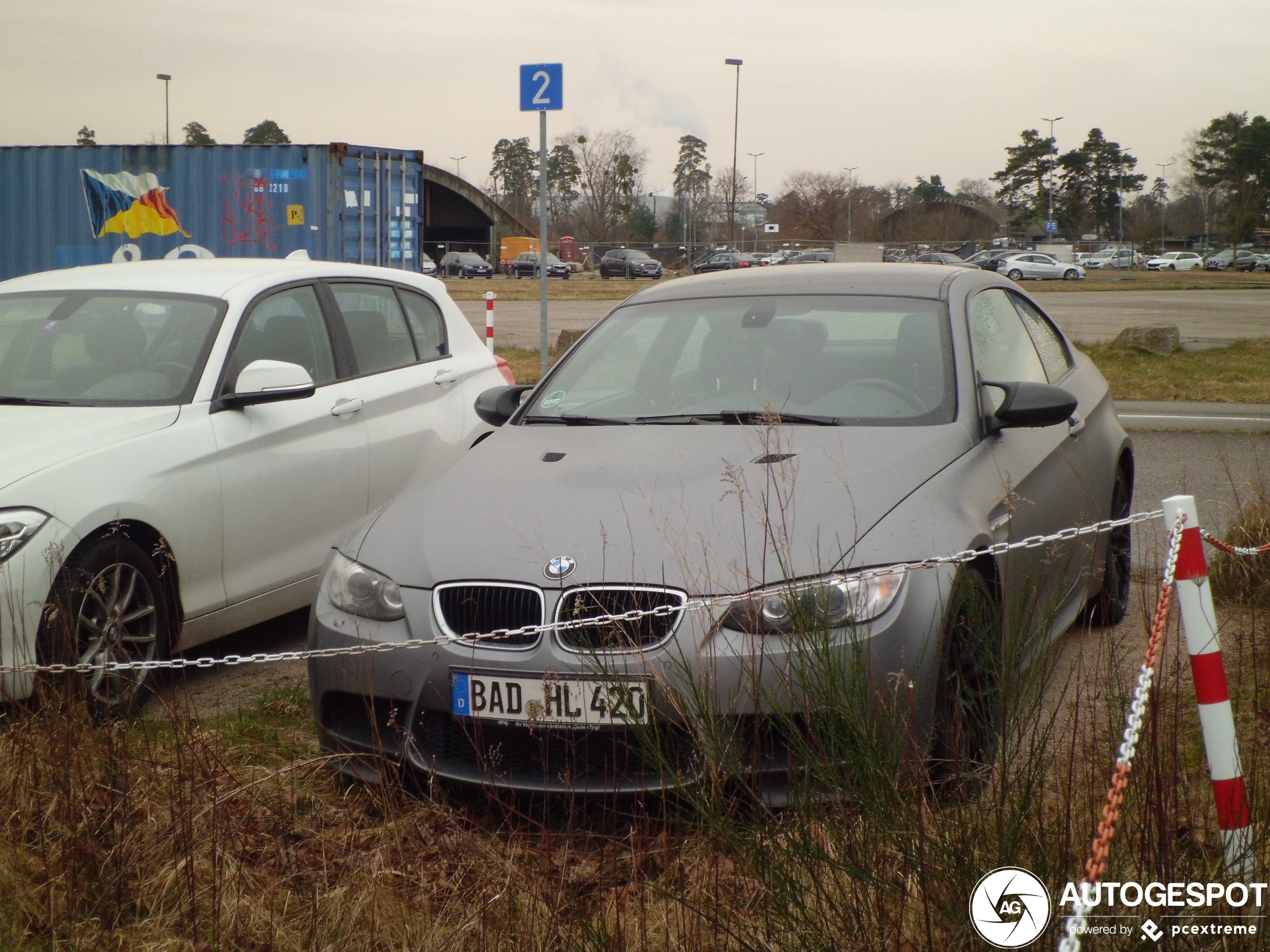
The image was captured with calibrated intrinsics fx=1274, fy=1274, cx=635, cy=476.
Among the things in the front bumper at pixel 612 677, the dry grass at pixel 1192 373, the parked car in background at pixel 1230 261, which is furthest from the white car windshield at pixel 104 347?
the parked car in background at pixel 1230 261

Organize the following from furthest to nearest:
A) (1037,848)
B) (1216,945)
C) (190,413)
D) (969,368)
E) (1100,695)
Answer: (190,413) < (969,368) < (1100,695) < (1037,848) < (1216,945)

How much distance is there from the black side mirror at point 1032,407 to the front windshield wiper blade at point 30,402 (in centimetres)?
347

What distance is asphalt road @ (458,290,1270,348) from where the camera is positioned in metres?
22.0

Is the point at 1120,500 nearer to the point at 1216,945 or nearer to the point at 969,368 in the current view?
the point at 969,368

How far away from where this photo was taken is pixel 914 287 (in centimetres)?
494

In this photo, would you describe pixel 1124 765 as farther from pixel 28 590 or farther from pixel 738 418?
pixel 28 590

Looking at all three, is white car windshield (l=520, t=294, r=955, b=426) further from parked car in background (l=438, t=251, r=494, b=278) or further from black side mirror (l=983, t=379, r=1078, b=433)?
parked car in background (l=438, t=251, r=494, b=278)

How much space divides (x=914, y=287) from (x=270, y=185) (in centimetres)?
1522

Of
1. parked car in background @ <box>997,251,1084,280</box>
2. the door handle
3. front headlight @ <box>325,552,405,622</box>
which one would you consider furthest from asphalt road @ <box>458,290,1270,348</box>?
parked car in background @ <box>997,251,1084,280</box>

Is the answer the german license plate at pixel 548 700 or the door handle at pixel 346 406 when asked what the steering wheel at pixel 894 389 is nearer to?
the german license plate at pixel 548 700

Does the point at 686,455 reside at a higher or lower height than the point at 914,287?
lower

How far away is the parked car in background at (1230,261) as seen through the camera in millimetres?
70375

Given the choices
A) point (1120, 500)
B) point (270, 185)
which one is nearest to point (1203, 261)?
point (270, 185)

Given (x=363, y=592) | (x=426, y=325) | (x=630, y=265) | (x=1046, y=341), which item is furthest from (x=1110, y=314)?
(x=630, y=265)
